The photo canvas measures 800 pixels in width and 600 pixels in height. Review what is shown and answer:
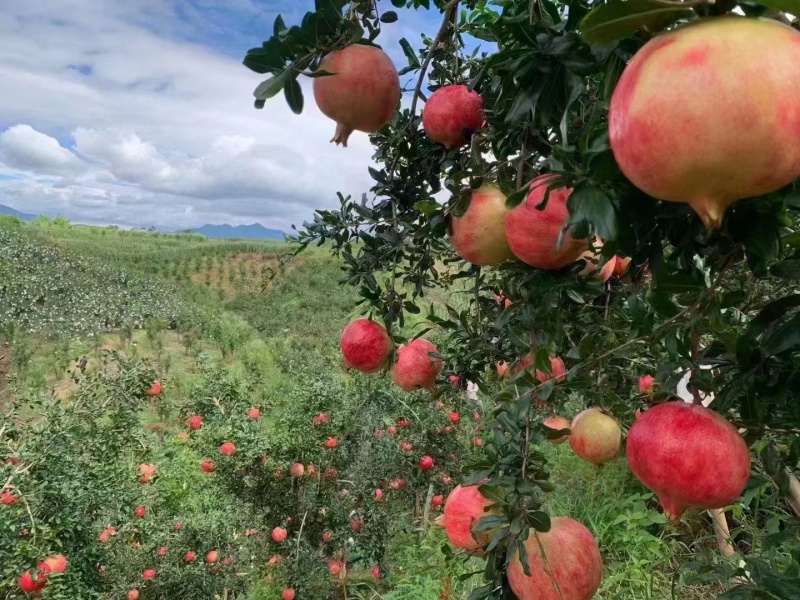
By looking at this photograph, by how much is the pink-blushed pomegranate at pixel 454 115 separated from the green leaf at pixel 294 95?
33cm

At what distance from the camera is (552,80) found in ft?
2.01

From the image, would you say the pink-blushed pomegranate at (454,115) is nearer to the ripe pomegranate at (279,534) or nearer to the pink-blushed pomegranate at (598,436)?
the pink-blushed pomegranate at (598,436)

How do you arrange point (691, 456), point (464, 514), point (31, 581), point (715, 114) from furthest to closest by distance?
1. point (31, 581)
2. point (464, 514)
3. point (691, 456)
4. point (715, 114)

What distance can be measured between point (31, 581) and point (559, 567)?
1862 millimetres

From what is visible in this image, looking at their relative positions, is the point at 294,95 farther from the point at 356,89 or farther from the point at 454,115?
the point at 454,115

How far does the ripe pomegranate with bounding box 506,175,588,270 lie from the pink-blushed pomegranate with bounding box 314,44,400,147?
0.79 ft

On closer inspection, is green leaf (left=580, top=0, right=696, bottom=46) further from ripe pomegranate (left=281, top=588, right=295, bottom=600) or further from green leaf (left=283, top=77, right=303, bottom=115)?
ripe pomegranate (left=281, top=588, right=295, bottom=600)

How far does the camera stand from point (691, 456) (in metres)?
0.56

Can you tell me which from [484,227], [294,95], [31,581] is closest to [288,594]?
[31,581]

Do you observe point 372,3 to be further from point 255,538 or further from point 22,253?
point 22,253

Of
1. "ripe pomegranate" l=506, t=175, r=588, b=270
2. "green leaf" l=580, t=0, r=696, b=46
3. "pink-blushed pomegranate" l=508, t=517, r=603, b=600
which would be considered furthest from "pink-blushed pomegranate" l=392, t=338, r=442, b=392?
"green leaf" l=580, t=0, r=696, b=46

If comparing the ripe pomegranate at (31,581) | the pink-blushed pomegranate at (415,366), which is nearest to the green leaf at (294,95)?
the pink-blushed pomegranate at (415,366)

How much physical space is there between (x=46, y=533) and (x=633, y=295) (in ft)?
7.00

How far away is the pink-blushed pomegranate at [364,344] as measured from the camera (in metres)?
1.16
